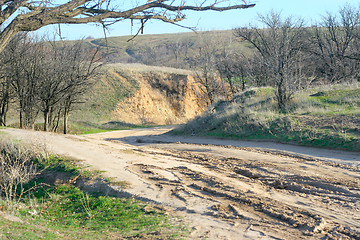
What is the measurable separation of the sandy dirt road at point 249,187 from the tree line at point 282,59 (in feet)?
29.2

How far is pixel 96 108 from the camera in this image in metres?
44.5

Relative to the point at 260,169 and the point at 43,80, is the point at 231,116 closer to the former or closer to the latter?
the point at 260,169

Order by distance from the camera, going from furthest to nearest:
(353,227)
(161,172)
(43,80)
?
1. (43,80)
2. (161,172)
3. (353,227)

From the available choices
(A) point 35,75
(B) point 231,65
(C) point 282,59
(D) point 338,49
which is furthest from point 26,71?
(D) point 338,49

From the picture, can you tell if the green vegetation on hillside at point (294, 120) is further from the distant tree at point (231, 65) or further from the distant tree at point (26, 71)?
the distant tree at point (231, 65)

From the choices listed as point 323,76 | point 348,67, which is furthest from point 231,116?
point 323,76

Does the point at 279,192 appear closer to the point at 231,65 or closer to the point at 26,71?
the point at 26,71

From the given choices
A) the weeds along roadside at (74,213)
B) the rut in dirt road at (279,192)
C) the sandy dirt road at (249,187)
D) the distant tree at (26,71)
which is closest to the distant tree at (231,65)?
the distant tree at (26,71)

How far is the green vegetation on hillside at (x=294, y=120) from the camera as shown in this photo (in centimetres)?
1316

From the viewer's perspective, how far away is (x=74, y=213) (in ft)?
23.7

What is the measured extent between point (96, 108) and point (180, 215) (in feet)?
132

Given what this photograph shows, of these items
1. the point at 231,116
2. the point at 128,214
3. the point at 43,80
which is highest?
the point at 43,80

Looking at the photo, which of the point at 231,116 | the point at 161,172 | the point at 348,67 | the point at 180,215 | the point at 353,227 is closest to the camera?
the point at 353,227

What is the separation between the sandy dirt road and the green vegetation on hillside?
939 millimetres
